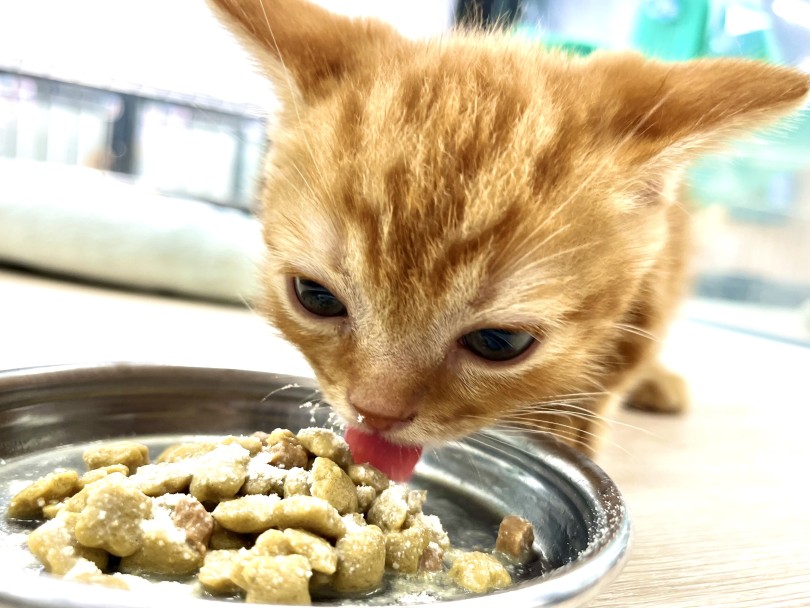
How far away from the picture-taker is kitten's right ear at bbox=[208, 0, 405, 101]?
108cm

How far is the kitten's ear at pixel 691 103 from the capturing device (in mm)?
966

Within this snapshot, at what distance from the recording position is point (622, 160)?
1018 mm

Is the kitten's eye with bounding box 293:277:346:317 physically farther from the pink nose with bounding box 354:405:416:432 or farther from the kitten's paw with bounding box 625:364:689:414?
the kitten's paw with bounding box 625:364:689:414

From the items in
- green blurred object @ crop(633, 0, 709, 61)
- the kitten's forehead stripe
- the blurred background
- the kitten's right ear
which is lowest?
the blurred background

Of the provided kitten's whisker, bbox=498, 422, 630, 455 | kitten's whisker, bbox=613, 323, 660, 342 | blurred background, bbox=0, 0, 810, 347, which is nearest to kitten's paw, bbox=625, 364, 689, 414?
blurred background, bbox=0, 0, 810, 347

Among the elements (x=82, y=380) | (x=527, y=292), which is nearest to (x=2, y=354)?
(x=82, y=380)

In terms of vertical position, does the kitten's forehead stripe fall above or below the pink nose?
above

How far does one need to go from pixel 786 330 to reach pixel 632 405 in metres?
2.16

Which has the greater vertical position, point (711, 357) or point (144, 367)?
point (144, 367)

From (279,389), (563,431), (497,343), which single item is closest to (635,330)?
(563,431)

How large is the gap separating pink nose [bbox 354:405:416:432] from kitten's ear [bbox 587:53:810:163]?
1.55 feet

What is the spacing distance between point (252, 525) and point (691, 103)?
78cm

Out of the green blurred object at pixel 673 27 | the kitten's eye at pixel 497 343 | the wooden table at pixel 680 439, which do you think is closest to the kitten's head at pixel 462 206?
the kitten's eye at pixel 497 343

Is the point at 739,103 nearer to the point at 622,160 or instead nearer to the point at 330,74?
the point at 622,160
